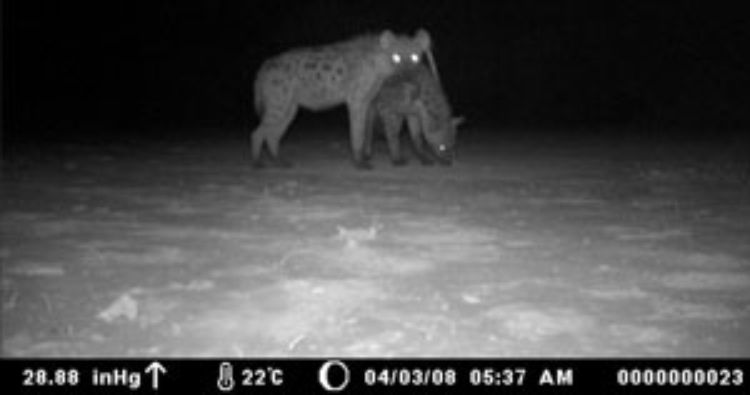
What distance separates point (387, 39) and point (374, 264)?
557 cm

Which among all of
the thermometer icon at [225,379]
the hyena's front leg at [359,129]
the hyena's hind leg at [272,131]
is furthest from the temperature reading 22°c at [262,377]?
the hyena's hind leg at [272,131]

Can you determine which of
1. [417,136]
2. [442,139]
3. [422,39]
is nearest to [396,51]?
[422,39]

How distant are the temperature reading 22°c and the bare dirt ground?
0.24 metres

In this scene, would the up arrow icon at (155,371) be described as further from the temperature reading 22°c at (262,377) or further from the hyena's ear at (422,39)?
the hyena's ear at (422,39)

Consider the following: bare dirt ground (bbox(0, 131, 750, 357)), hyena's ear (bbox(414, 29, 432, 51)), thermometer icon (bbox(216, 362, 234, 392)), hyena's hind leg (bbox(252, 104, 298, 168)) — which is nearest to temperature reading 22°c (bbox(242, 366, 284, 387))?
thermometer icon (bbox(216, 362, 234, 392))

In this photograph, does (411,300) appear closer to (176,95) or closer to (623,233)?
(623,233)

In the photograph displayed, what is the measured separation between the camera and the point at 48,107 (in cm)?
2488

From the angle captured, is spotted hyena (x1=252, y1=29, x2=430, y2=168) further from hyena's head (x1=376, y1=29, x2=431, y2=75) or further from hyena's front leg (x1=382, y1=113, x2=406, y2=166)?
hyena's front leg (x1=382, y1=113, x2=406, y2=166)

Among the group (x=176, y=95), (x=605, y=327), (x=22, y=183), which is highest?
(x=605, y=327)

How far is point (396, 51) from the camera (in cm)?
1086

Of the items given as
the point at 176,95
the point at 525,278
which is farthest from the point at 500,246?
the point at 176,95

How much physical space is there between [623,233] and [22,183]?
5.45 meters

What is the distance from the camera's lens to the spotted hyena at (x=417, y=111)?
11367 millimetres

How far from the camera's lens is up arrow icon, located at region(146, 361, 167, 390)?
3596mm
